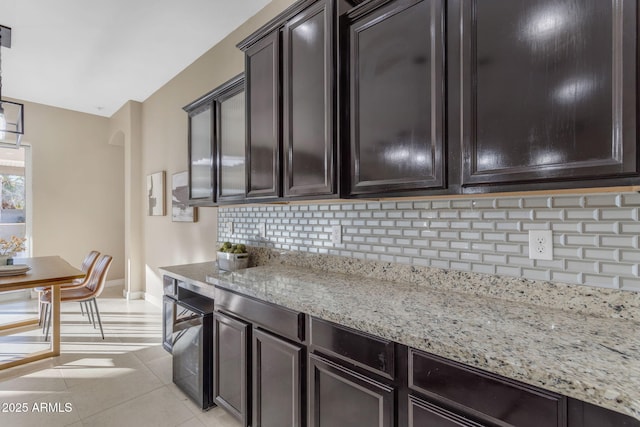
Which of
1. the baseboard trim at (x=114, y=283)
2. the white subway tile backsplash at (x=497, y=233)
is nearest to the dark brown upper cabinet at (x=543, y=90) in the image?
the white subway tile backsplash at (x=497, y=233)

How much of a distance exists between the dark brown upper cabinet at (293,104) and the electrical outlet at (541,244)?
0.90 meters

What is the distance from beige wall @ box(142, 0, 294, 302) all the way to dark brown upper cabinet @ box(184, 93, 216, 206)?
46cm

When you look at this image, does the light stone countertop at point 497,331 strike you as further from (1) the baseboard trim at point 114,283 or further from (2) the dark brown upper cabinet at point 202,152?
(1) the baseboard trim at point 114,283

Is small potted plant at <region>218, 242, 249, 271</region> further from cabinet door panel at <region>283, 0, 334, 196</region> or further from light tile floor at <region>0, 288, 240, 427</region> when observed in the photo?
light tile floor at <region>0, 288, 240, 427</region>

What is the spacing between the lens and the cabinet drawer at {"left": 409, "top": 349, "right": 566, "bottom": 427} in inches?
31.0

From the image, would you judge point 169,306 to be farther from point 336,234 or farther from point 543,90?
point 543,90

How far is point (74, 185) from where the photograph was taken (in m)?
5.21

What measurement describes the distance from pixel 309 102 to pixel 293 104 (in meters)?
0.14

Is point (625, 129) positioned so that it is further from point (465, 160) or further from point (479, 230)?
point (479, 230)

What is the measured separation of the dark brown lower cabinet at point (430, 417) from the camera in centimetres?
92

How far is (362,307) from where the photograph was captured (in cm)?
129

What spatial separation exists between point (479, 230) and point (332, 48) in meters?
1.18

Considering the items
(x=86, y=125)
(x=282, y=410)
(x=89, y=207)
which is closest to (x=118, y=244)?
(x=89, y=207)

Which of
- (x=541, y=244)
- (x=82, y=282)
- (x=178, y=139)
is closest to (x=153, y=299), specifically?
(x=82, y=282)
